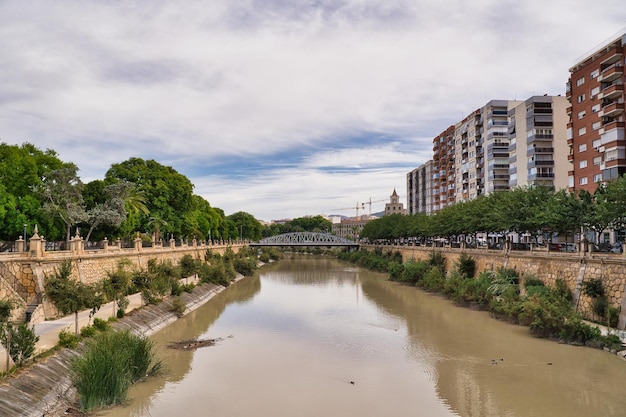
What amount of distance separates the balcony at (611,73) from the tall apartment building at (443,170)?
5830cm

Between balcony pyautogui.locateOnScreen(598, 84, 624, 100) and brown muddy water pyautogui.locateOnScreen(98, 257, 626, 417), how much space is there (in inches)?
1226

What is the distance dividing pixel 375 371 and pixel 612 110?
45866 mm

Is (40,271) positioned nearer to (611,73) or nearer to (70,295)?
(70,295)

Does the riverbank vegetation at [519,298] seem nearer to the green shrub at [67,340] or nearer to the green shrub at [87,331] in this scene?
the green shrub at [87,331]

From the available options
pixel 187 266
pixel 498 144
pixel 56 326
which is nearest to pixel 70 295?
pixel 56 326

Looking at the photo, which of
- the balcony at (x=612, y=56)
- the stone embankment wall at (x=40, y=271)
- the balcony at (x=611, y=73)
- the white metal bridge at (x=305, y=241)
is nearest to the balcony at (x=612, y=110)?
the balcony at (x=611, y=73)

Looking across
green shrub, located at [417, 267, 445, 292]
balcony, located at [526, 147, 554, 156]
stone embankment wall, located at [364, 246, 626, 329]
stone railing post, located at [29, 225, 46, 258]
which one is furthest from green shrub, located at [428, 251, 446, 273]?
stone railing post, located at [29, 225, 46, 258]

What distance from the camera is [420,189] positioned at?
14525 centimetres

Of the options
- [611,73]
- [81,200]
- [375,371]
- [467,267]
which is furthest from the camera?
[611,73]

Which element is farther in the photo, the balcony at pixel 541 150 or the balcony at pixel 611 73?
the balcony at pixel 541 150

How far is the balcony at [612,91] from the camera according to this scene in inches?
2194

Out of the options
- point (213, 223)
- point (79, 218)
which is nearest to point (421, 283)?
point (79, 218)

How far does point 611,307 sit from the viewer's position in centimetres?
3077

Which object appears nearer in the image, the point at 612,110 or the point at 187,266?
the point at 612,110
